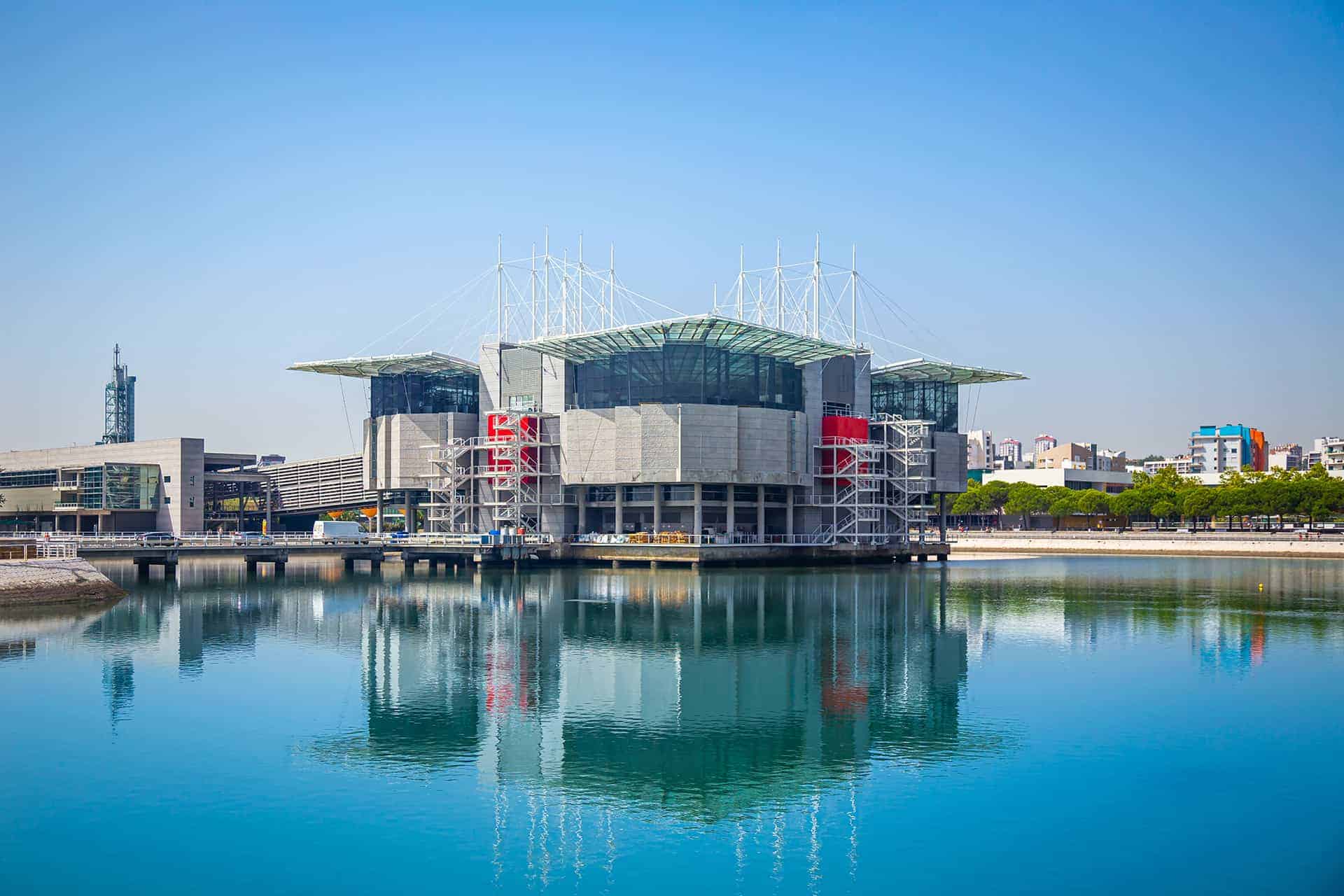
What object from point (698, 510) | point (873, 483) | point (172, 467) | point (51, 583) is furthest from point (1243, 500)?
point (51, 583)

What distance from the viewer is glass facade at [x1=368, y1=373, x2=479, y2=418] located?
131 metres

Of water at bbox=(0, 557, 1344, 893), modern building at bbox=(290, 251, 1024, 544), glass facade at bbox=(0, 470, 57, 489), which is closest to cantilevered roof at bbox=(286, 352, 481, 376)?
modern building at bbox=(290, 251, 1024, 544)

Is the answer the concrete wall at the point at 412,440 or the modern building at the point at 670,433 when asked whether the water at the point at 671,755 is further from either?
the concrete wall at the point at 412,440

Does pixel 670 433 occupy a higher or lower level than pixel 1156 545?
higher

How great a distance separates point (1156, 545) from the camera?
149000mm

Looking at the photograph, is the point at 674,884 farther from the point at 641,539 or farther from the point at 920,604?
the point at 641,539

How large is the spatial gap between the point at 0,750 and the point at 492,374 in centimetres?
9671

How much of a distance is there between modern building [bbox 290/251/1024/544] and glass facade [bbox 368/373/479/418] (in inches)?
7.1

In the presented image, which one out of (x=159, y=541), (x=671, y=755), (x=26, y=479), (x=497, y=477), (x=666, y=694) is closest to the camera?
(x=671, y=755)

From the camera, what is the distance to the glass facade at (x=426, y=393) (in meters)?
131

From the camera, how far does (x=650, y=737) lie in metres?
34.9

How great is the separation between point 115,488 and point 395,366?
33.8 m

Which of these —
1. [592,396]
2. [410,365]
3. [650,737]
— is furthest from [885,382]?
[650,737]

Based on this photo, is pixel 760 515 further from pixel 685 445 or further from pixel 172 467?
pixel 172 467
